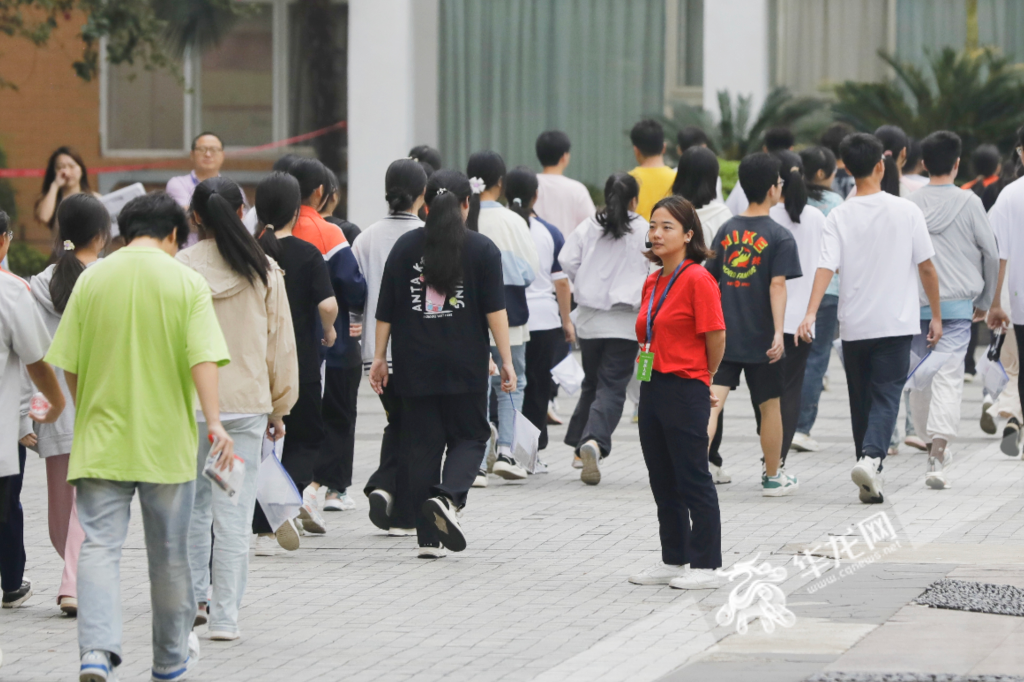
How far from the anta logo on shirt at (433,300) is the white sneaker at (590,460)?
7.82 ft

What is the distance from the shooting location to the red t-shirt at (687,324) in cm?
645

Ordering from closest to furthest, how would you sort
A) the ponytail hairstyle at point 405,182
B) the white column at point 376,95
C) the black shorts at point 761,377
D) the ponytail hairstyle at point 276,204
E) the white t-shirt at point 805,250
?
the ponytail hairstyle at point 276,204 < the ponytail hairstyle at point 405,182 < the black shorts at point 761,377 < the white t-shirt at point 805,250 < the white column at point 376,95

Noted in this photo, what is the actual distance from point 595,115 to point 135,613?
44.2ft

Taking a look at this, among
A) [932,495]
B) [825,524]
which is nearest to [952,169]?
[932,495]

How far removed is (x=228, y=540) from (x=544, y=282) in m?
4.48

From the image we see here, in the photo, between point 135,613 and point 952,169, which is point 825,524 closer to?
point 952,169

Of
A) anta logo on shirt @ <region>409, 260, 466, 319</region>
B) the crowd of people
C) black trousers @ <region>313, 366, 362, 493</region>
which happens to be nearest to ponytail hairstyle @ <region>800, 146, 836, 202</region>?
the crowd of people

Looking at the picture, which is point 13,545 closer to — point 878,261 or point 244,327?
point 244,327

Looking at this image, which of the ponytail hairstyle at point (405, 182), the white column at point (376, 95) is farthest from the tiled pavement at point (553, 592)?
the white column at point (376, 95)

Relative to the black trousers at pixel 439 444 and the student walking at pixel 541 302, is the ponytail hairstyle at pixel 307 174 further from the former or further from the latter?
the student walking at pixel 541 302

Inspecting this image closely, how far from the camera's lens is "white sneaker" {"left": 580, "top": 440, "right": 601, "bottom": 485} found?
9.33 m

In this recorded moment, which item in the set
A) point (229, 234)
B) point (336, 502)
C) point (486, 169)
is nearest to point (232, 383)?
point (229, 234)

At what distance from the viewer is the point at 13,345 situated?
579 cm

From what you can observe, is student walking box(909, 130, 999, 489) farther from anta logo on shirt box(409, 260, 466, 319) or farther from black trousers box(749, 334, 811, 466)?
anta logo on shirt box(409, 260, 466, 319)
